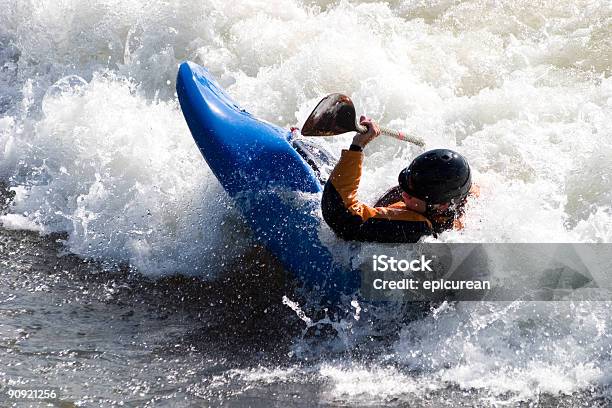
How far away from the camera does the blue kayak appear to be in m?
4.52

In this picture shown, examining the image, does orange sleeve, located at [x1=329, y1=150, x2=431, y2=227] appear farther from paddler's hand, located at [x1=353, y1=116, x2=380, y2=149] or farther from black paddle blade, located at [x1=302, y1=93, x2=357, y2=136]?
black paddle blade, located at [x1=302, y1=93, x2=357, y2=136]

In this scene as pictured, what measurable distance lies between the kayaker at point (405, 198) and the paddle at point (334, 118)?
0.20 ft

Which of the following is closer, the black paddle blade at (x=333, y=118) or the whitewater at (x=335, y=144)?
the whitewater at (x=335, y=144)

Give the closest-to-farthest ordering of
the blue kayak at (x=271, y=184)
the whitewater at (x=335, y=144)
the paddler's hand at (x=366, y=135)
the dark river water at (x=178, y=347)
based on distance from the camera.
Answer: the dark river water at (x=178, y=347) < the whitewater at (x=335, y=144) < the paddler's hand at (x=366, y=135) < the blue kayak at (x=271, y=184)

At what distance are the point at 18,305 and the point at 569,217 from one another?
11.9 ft

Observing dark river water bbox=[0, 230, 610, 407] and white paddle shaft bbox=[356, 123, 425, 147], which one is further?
white paddle shaft bbox=[356, 123, 425, 147]

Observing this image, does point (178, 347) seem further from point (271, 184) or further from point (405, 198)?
point (405, 198)

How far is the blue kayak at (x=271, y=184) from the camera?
4516mm

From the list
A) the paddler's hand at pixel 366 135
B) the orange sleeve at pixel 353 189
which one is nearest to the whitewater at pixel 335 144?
the orange sleeve at pixel 353 189

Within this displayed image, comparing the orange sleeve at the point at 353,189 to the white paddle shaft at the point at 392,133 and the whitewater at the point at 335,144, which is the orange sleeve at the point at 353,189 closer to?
the white paddle shaft at the point at 392,133

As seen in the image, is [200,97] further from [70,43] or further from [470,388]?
[70,43]

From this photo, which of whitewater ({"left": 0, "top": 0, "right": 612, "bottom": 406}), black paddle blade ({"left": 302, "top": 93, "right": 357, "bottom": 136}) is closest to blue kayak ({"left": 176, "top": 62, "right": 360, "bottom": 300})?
whitewater ({"left": 0, "top": 0, "right": 612, "bottom": 406})

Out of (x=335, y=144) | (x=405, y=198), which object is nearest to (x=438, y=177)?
(x=405, y=198)

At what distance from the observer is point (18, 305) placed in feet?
15.1
